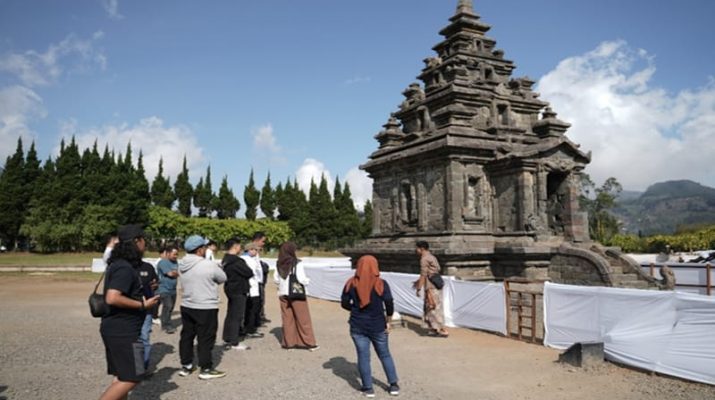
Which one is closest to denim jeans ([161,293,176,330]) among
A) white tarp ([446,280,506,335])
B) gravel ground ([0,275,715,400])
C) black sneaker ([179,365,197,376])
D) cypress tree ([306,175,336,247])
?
gravel ground ([0,275,715,400])

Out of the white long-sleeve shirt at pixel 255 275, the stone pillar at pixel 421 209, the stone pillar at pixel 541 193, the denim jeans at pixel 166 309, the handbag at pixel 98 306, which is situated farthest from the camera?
the stone pillar at pixel 421 209

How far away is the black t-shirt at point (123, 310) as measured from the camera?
14.1ft

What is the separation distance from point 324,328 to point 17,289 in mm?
15007

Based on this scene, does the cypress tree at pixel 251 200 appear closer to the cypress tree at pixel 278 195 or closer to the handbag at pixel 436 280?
the cypress tree at pixel 278 195

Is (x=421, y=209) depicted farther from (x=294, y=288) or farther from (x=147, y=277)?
(x=147, y=277)

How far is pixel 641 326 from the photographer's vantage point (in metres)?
7.14

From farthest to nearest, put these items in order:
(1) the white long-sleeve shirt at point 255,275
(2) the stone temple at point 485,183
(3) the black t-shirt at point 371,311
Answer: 1. (2) the stone temple at point 485,183
2. (1) the white long-sleeve shirt at point 255,275
3. (3) the black t-shirt at point 371,311

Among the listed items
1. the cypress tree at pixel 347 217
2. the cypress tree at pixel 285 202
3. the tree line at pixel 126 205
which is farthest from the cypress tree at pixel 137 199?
the cypress tree at pixel 347 217

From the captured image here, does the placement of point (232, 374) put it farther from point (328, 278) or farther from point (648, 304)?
point (328, 278)

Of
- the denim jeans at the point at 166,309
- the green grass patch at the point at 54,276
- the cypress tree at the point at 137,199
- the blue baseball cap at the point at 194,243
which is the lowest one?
the green grass patch at the point at 54,276

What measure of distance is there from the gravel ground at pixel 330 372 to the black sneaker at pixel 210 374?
4.2 inches

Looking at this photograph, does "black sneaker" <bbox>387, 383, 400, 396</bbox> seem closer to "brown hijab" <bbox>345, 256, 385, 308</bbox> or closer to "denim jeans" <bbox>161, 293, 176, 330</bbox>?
"brown hijab" <bbox>345, 256, 385, 308</bbox>

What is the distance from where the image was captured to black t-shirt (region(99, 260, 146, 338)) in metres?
4.30

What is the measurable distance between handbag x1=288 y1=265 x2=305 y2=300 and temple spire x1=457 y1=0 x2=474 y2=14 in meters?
13.2
